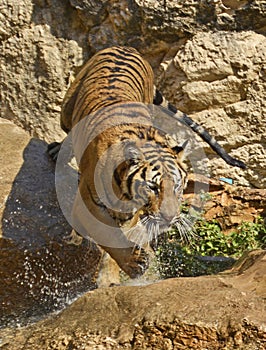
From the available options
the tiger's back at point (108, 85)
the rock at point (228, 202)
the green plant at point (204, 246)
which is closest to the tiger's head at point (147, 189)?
the tiger's back at point (108, 85)

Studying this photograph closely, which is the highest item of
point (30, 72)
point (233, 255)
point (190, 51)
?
point (190, 51)

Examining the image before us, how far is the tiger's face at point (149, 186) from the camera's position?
3.61 m

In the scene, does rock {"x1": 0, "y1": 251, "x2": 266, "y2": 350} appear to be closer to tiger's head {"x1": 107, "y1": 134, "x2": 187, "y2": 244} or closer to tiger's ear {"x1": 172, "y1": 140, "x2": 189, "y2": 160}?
tiger's head {"x1": 107, "y1": 134, "x2": 187, "y2": 244}

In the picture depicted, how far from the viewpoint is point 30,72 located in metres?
6.35

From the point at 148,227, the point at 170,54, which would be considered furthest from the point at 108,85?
the point at 170,54

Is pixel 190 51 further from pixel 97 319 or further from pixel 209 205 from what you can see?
pixel 97 319

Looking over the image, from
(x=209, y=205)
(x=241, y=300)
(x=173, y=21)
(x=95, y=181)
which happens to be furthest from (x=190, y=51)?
(x=241, y=300)

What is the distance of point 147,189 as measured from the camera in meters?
3.62

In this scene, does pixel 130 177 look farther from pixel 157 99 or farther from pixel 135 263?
pixel 157 99

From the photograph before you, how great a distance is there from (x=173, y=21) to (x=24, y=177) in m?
2.23

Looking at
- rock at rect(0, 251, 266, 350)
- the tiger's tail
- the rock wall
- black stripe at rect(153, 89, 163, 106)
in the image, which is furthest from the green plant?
rock at rect(0, 251, 266, 350)

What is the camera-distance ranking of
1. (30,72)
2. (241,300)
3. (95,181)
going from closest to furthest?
(241,300)
(95,181)
(30,72)

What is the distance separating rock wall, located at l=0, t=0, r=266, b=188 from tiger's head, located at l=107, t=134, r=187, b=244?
2.37 m

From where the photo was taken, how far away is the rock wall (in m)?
5.89
